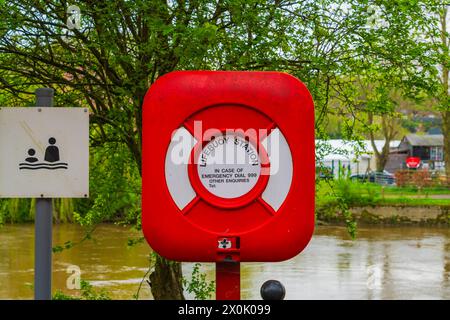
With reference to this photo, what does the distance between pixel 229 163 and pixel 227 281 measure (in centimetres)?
37

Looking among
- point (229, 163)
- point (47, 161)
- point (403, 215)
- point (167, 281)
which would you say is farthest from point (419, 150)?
point (229, 163)

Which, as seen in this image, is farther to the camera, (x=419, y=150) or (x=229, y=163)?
(x=419, y=150)

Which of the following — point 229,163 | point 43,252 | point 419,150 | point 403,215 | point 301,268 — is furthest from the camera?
point 419,150

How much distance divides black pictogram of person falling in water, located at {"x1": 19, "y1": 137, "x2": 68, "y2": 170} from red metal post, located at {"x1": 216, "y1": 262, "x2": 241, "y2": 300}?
2.12ft

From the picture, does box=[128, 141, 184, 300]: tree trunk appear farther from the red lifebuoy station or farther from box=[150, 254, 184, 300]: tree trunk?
the red lifebuoy station

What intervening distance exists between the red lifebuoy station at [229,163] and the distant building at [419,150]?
5500 centimetres

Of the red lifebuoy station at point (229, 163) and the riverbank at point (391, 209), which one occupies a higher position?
the red lifebuoy station at point (229, 163)

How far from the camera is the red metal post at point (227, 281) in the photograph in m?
2.58

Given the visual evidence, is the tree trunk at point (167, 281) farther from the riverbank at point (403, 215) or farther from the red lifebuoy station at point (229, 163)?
the riverbank at point (403, 215)

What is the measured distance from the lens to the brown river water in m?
13.3

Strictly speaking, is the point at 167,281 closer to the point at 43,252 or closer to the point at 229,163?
the point at 43,252

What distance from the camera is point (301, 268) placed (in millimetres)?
15828

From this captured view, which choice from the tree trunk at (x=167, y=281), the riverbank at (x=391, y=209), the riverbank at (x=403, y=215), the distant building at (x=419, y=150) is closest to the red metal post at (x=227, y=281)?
the tree trunk at (x=167, y=281)

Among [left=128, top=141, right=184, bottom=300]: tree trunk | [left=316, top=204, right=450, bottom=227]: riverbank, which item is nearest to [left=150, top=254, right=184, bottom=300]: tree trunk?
[left=128, top=141, right=184, bottom=300]: tree trunk
